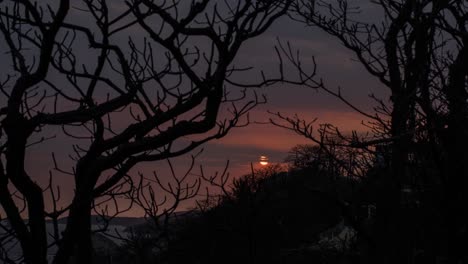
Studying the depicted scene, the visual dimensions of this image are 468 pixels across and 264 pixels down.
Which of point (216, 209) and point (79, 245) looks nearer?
point (79, 245)

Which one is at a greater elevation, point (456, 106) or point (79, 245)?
point (456, 106)

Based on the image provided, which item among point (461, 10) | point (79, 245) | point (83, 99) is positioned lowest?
point (79, 245)

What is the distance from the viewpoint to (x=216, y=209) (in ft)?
38.7

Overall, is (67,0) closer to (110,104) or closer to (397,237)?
(110,104)

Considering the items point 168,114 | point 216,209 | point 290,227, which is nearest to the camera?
point 168,114

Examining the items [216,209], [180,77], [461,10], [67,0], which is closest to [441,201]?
[461,10]

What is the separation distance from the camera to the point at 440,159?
10344mm

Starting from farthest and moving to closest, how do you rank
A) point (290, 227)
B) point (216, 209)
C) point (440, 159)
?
1. point (290, 227)
2. point (216, 209)
3. point (440, 159)

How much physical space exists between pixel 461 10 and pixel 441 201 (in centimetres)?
293

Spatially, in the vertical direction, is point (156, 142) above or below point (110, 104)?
below

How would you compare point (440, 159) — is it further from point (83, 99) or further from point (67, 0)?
point (67, 0)

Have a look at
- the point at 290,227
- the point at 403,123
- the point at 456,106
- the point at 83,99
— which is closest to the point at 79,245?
the point at 83,99

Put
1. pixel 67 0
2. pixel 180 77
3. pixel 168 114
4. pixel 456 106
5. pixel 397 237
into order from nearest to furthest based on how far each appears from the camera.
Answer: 1. pixel 67 0
2. pixel 168 114
3. pixel 180 77
4. pixel 397 237
5. pixel 456 106

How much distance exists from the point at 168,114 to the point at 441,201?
6.28 m
